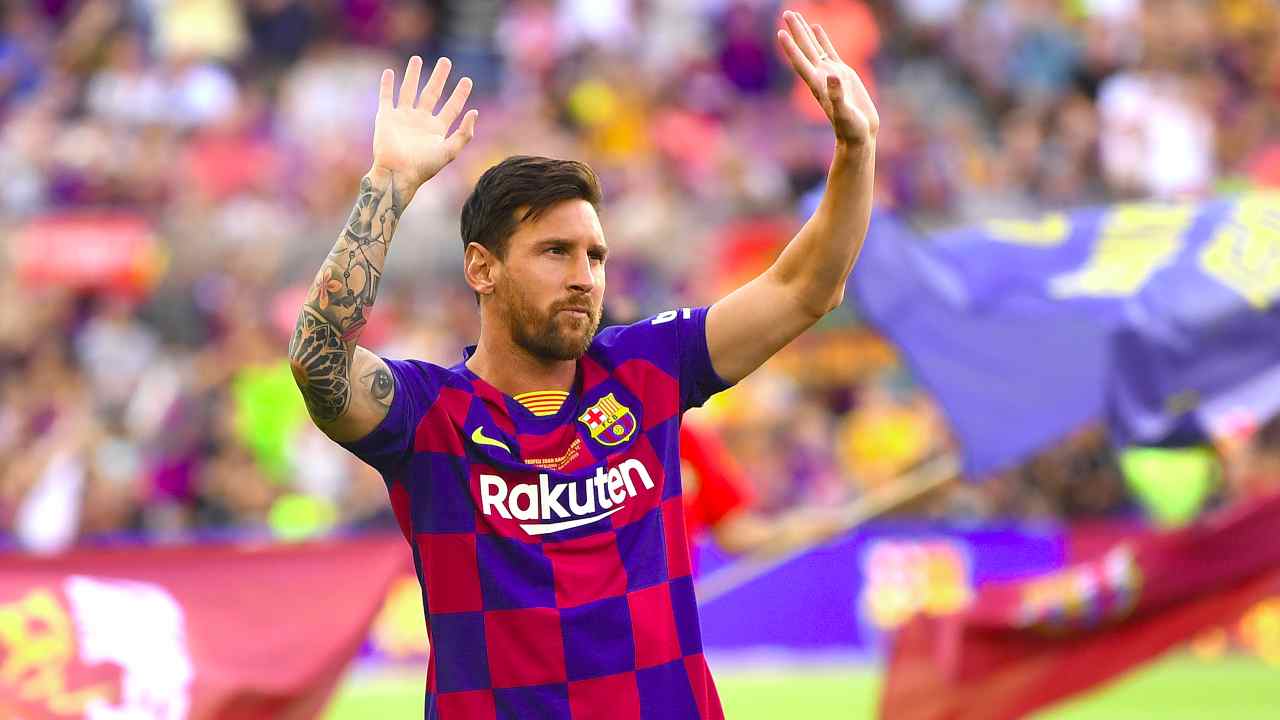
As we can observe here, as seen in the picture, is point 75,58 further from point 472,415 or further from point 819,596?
point 472,415

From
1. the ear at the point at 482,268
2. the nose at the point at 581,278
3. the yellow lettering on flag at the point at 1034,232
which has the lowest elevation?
the nose at the point at 581,278

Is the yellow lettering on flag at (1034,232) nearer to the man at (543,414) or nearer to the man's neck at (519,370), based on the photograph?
the man at (543,414)

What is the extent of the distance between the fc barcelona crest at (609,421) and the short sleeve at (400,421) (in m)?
0.38

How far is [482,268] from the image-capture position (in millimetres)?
4922

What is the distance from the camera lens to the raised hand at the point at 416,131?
4.71m

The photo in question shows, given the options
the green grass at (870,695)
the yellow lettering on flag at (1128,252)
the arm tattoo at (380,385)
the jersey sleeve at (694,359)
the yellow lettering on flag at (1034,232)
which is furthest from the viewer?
the green grass at (870,695)

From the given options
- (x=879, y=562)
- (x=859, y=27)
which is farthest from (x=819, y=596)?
(x=859, y=27)

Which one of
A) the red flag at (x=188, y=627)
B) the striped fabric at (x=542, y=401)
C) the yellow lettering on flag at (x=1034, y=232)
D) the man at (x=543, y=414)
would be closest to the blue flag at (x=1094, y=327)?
the yellow lettering on flag at (x=1034, y=232)

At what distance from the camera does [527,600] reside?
4.64 metres

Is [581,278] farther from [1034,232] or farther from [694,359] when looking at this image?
[1034,232]

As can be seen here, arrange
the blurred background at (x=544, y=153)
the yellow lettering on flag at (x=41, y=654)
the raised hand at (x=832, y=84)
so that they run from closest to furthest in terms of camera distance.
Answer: the raised hand at (x=832, y=84)
the yellow lettering on flag at (x=41, y=654)
the blurred background at (x=544, y=153)

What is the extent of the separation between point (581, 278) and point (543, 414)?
0.35 meters

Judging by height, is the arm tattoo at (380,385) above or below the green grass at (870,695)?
above

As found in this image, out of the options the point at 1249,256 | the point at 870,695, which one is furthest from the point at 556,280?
the point at 870,695
